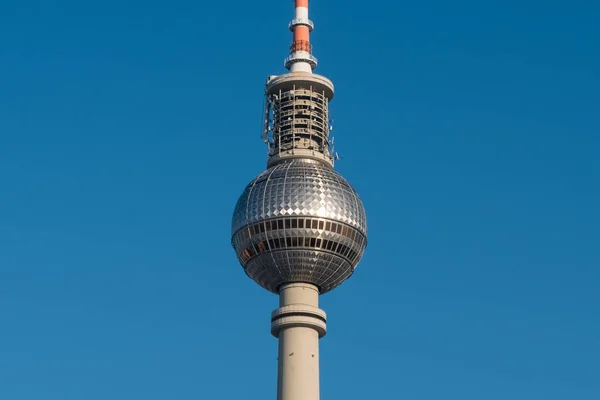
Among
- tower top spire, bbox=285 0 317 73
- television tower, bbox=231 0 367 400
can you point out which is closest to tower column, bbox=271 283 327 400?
television tower, bbox=231 0 367 400

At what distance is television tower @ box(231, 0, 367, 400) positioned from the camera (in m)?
156

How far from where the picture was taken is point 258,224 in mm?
158750

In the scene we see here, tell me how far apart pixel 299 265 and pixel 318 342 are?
9648 millimetres

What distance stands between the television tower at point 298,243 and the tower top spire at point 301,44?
13710 millimetres

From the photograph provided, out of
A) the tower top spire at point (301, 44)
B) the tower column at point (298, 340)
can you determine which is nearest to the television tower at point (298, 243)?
the tower column at point (298, 340)

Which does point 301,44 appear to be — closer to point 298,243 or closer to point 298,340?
point 298,243

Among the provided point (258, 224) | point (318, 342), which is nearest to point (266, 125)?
point (258, 224)

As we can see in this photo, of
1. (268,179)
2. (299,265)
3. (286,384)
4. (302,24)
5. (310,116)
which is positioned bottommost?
(286,384)

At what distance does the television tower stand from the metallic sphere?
121 mm

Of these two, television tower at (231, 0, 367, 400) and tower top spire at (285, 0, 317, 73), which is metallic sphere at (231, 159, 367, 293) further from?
tower top spire at (285, 0, 317, 73)

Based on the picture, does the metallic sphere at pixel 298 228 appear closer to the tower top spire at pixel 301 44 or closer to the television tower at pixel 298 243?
the television tower at pixel 298 243

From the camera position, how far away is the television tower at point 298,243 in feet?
510

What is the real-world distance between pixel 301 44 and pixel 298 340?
4442 cm

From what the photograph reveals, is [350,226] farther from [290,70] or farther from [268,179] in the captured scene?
[290,70]
